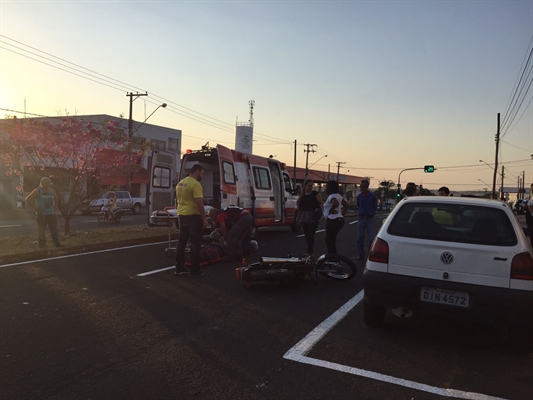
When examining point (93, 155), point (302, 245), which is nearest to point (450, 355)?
point (302, 245)

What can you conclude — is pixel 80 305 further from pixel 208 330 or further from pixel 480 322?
pixel 480 322

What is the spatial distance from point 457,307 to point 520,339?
70 cm

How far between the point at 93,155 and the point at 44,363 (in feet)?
33.8

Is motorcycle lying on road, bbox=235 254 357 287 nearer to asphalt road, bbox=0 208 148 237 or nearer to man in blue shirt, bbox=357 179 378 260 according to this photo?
man in blue shirt, bbox=357 179 378 260

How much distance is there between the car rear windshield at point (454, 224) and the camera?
4336 millimetres

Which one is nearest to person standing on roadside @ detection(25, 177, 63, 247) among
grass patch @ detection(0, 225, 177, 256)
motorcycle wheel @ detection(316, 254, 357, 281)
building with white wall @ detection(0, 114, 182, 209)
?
grass patch @ detection(0, 225, 177, 256)

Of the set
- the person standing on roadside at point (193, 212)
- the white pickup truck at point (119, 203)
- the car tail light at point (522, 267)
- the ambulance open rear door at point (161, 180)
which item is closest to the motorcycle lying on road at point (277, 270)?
the person standing on roadside at point (193, 212)

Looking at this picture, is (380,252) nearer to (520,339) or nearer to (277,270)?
(520,339)

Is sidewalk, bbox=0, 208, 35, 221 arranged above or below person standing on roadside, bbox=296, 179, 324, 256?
below

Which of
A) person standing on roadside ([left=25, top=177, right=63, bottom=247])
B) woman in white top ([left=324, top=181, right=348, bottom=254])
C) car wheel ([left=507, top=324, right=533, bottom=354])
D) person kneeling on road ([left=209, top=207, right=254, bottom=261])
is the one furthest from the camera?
person standing on roadside ([left=25, top=177, right=63, bottom=247])

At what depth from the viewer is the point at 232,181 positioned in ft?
37.6

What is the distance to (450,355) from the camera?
4191 mm

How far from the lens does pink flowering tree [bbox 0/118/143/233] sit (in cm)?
1280

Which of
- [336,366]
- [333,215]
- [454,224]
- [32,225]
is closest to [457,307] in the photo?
[454,224]
